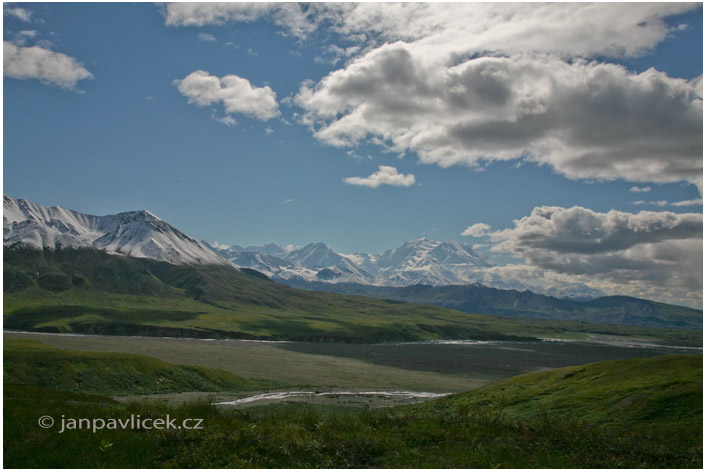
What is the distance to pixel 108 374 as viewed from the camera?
8488 centimetres

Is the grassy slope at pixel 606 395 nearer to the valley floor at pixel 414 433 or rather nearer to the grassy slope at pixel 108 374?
the valley floor at pixel 414 433

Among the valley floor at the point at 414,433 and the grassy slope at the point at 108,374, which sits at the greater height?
the valley floor at the point at 414,433

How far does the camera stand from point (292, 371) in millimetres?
123250

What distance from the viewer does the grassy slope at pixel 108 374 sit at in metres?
79.9

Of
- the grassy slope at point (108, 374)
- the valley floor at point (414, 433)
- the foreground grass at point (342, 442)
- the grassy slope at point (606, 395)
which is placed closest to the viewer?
the foreground grass at point (342, 442)

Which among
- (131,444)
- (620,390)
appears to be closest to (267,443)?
(131,444)

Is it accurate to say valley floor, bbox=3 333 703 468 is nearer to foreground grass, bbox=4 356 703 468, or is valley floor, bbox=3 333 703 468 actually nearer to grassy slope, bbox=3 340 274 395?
foreground grass, bbox=4 356 703 468

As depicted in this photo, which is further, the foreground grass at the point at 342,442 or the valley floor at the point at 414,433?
the valley floor at the point at 414,433

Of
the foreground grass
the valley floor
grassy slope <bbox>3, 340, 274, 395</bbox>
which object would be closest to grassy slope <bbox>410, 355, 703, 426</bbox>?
the valley floor

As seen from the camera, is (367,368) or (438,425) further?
(367,368)

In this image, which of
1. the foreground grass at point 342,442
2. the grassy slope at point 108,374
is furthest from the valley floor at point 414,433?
the grassy slope at point 108,374

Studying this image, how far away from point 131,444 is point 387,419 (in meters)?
16.8

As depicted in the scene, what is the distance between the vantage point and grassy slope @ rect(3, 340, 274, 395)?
7988 cm

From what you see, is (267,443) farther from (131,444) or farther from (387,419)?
(387,419)
